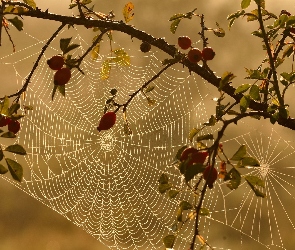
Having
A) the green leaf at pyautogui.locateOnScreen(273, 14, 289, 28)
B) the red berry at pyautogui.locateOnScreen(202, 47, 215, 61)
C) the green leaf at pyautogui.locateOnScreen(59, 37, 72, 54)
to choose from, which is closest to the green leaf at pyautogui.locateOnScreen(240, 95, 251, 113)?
the green leaf at pyautogui.locateOnScreen(273, 14, 289, 28)

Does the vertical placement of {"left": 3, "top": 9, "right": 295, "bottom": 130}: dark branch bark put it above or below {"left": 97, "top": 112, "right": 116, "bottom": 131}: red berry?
above

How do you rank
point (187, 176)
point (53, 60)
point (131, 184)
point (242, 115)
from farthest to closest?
point (131, 184)
point (53, 60)
point (242, 115)
point (187, 176)

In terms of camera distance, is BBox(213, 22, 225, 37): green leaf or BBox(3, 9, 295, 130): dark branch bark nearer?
BBox(3, 9, 295, 130): dark branch bark

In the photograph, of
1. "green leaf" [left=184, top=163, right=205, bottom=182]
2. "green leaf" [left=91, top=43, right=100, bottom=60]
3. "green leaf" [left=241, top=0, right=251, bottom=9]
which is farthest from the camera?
"green leaf" [left=91, top=43, right=100, bottom=60]

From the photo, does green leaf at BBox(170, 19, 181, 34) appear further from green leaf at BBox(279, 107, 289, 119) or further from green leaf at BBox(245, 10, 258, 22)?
green leaf at BBox(279, 107, 289, 119)

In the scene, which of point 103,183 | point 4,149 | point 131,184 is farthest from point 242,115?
point 103,183

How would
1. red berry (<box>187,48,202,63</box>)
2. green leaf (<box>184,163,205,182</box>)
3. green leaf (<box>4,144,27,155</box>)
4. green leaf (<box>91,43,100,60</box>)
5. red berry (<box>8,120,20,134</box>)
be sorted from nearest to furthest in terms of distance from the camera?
green leaf (<box>184,163,205,182</box>), green leaf (<box>4,144,27,155</box>), red berry (<box>8,120,20,134</box>), red berry (<box>187,48,202,63</box>), green leaf (<box>91,43,100,60</box>)

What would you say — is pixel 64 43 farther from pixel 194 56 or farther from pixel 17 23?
pixel 194 56

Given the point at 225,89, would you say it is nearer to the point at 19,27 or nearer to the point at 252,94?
the point at 252,94
